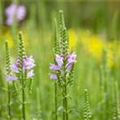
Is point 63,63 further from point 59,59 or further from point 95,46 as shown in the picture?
point 95,46

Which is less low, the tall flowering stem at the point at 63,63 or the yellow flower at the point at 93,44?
the yellow flower at the point at 93,44

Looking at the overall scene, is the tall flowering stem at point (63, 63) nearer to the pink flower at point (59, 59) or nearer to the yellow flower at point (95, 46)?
the pink flower at point (59, 59)

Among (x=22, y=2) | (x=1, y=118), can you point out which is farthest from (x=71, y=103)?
(x=22, y=2)

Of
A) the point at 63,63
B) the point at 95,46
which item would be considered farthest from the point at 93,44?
the point at 63,63

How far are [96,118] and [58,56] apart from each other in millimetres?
1267

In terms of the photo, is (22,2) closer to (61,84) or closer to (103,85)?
(103,85)

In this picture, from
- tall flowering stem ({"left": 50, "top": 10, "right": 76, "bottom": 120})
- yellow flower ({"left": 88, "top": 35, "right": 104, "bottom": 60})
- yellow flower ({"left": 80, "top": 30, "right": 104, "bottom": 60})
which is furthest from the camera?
yellow flower ({"left": 88, "top": 35, "right": 104, "bottom": 60})

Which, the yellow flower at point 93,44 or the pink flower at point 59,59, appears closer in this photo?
the pink flower at point 59,59

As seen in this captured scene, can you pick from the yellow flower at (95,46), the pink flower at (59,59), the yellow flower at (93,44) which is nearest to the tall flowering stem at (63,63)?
the pink flower at (59,59)

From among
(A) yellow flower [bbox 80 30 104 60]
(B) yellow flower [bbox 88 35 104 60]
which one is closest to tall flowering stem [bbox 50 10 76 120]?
(A) yellow flower [bbox 80 30 104 60]

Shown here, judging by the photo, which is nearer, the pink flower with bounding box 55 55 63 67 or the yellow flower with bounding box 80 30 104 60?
the pink flower with bounding box 55 55 63 67

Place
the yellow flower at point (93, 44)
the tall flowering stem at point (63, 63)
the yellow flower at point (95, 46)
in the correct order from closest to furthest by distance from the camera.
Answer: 1. the tall flowering stem at point (63, 63)
2. the yellow flower at point (93, 44)
3. the yellow flower at point (95, 46)

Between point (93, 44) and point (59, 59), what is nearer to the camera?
point (59, 59)

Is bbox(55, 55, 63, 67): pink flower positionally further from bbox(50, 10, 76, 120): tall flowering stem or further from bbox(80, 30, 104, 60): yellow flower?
bbox(80, 30, 104, 60): yellow flower
